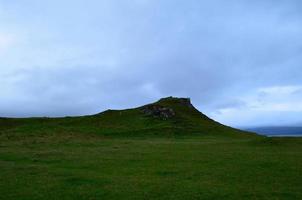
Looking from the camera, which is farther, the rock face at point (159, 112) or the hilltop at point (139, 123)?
the rock face at point (159, 112)

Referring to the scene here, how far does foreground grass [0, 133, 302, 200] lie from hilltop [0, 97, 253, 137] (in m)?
28.1

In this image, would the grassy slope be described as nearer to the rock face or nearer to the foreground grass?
the foreground grass

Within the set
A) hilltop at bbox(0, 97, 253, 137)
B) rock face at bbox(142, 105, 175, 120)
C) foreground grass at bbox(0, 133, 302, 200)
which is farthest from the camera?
rock face at bbox(142, 105, 175, 120)

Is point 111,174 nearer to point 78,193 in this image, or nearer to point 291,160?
point 78,193

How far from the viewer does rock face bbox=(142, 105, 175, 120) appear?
258ft

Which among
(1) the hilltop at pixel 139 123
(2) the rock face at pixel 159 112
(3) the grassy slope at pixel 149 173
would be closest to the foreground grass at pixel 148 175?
(3) the grassy slope at pixel 149 173

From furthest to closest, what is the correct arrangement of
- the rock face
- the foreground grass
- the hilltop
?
the rock face < the hilltop < the foreground grass

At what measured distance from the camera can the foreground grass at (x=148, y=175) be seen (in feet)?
69.5

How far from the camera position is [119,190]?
71.8ft

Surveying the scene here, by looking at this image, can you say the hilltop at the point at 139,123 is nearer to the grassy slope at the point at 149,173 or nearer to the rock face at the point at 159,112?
the rock face at the point at 159,112

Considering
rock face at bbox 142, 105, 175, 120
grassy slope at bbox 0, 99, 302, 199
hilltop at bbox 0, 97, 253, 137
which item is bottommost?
grassy slope at bbox 0, 99, 302, 199

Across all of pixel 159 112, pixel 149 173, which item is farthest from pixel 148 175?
pixel 159 112

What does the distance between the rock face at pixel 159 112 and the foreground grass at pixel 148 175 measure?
1465 inches

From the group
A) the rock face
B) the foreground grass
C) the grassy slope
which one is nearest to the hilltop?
the rock face
